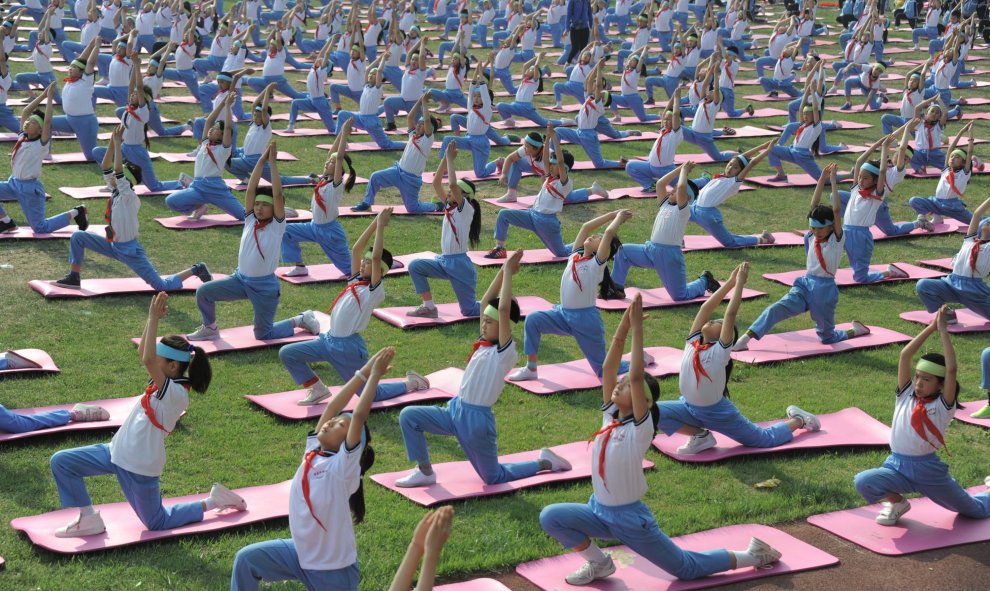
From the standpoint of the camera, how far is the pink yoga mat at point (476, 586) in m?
7.68

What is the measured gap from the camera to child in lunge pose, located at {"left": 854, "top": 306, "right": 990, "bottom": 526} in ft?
28.2

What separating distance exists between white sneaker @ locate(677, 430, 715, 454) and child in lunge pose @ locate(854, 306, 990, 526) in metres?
1.44

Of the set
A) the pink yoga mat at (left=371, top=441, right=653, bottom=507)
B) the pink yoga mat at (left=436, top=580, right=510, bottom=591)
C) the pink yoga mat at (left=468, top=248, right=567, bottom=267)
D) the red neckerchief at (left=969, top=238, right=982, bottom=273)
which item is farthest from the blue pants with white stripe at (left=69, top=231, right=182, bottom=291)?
the red neckerchief at (left=969, top=238, right=982, bottom=273)

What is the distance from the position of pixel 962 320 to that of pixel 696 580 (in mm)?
7532

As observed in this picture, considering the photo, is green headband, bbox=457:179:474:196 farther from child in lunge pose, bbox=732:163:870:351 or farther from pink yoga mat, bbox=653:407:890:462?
pink yoga mat, bbox=653:407:890:462

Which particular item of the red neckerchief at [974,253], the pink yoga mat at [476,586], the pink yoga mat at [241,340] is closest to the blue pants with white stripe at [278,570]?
the pink yoga mat at [476,586]

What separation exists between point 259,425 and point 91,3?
2080 centimetres

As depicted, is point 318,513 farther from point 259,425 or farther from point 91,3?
point 91,3

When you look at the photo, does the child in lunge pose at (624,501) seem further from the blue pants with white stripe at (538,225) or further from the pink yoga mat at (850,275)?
the pink yoga mat at (850,275)

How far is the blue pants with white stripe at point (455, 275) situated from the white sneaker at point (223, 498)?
5229 mm

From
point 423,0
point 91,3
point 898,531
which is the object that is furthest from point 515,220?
point 423,0

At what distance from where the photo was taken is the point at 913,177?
832 inches

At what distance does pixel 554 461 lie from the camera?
9.53 m

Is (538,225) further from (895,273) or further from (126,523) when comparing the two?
(126,523)
